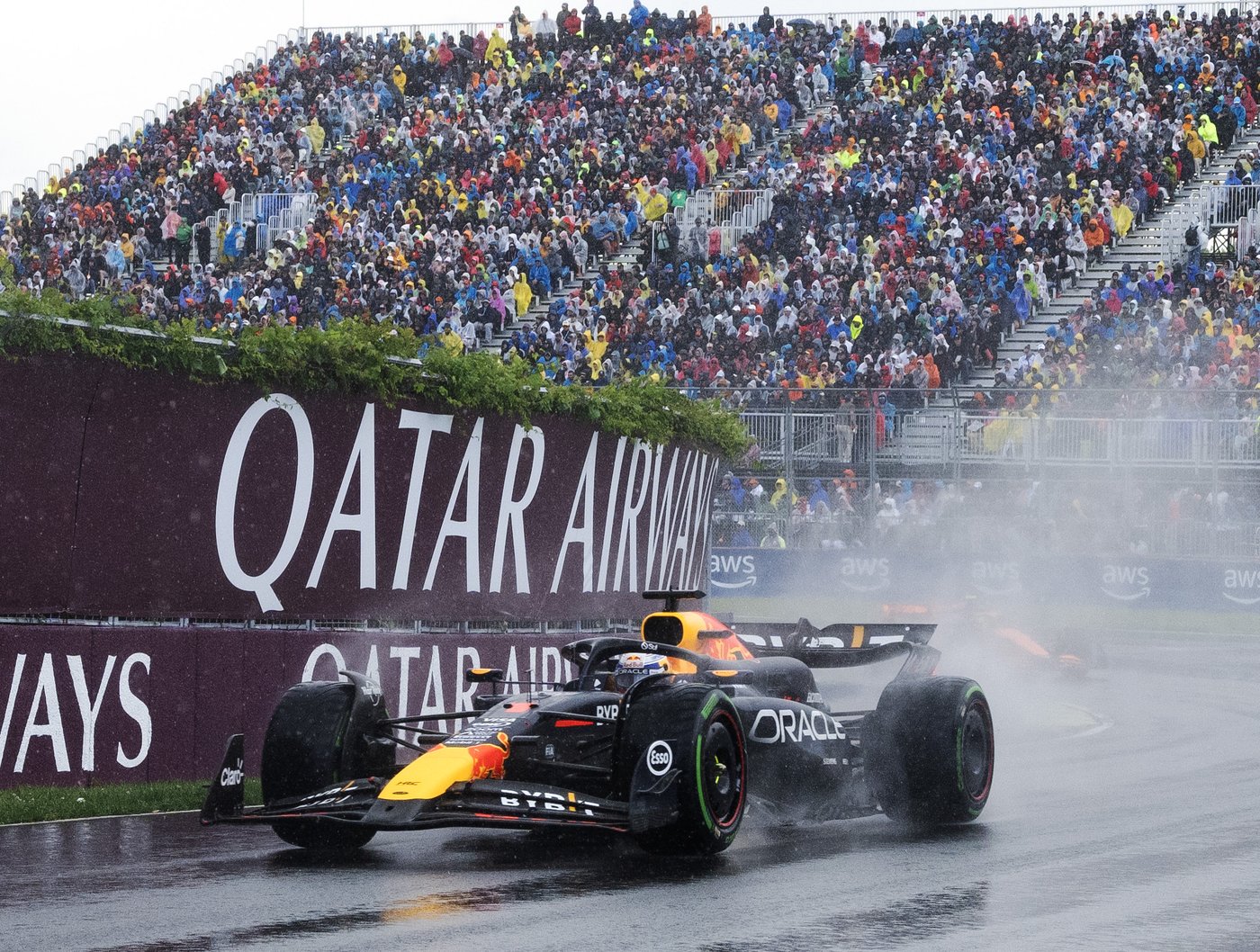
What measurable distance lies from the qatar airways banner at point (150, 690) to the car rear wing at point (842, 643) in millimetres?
1896

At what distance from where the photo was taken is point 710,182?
126 ft

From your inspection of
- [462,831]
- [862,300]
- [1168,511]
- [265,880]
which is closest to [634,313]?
[862,300]

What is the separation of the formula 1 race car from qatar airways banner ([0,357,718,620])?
207cm

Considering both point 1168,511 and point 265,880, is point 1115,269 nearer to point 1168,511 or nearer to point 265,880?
point 1168,511

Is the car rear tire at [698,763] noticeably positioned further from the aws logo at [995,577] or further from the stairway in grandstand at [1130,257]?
the stairway in grandstand at [1130,257]

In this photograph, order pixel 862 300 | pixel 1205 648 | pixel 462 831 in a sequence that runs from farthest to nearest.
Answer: pixel 862 300
pixel 1205 648
pixel 462 831

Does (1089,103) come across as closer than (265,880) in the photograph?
No

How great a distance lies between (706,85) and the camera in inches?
1613

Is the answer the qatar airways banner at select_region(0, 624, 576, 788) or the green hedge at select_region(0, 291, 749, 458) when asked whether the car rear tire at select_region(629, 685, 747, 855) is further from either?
the green hedge at select_region(0, 291, 749, 458)

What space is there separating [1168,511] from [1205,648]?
208cm

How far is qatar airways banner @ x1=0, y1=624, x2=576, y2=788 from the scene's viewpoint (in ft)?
32.7

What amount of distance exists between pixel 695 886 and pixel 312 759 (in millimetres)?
2149

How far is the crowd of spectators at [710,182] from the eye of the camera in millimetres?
30797

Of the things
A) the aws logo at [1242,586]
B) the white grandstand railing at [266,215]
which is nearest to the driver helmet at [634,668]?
the aws logo at [1242,586]
